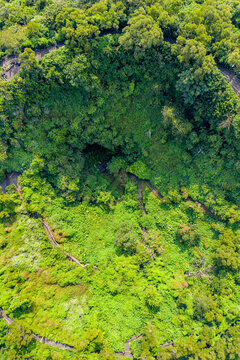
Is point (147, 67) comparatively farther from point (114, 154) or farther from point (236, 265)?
point (236, 265)

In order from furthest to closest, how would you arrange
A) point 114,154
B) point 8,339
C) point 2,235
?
1. point 114,154
2. point 2,235
3. point 8,339

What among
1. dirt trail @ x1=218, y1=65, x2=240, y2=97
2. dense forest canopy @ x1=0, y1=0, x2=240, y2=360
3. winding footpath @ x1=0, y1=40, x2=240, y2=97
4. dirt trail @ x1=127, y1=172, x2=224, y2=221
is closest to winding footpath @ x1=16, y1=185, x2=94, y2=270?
dense forest canopy @ x1=0, y1=0, x2=240, y2=360

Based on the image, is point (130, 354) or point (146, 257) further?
point (146, 257)

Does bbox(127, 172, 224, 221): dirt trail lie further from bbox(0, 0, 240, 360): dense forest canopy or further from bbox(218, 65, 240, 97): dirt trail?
bbox(218, 65, 240, 97): dirt trail

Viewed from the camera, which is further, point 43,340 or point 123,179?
point 123,179

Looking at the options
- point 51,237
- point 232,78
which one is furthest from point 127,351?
point 232,78

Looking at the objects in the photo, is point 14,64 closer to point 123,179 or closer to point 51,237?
point 123,179

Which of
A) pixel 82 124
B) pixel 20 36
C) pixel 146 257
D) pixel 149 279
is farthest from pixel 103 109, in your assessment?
pixel 149 279

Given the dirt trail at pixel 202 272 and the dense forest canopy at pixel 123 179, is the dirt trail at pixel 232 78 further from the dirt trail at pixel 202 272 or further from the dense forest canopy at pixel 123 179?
the dirt trail at pixel 202 272
